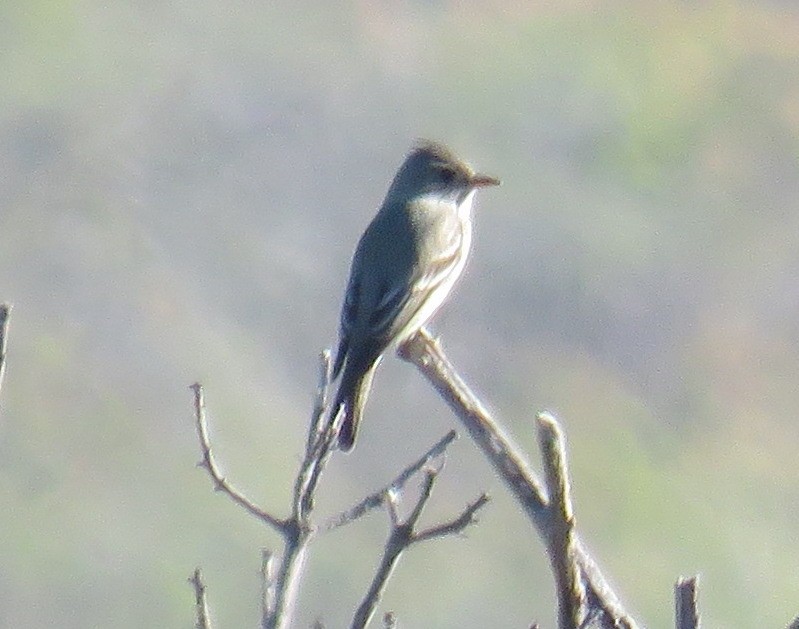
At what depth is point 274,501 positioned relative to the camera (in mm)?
13086

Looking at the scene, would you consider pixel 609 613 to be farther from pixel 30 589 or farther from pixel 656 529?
pixel 656 529

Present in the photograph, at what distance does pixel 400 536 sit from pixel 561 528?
21.4 inches

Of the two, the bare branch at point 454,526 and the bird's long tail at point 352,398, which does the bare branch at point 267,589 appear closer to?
the bare branch at point 454,526

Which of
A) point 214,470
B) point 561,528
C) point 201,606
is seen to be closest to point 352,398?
point 214,470

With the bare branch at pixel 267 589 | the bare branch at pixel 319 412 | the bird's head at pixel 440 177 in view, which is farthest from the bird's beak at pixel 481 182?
the bare branch at pixel 267 589

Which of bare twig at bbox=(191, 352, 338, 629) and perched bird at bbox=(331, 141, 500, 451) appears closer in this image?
bare twig at bbox=(191, 352, 338, 629)

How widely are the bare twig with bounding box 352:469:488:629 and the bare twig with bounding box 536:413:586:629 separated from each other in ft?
1.55

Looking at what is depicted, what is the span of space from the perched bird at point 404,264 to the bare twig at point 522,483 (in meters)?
1.37

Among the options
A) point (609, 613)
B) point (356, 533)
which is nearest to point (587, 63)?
point (356, 533)

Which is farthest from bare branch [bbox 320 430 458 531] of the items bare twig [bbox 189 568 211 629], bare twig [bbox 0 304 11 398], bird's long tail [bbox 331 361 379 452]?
bird's long tail [bbox 331 361 379 452]

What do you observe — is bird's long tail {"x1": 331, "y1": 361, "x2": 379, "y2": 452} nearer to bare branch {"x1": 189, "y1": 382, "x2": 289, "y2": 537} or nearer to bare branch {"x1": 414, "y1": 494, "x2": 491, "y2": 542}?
bare branch {"x1": 189, "y1": 382, "x2": 289, "y2": 537}

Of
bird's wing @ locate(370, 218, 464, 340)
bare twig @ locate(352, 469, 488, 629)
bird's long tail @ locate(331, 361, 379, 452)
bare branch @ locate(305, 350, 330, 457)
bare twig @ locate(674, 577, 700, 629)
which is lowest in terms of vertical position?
bare twig @ locate(674, 577, 700, 629)

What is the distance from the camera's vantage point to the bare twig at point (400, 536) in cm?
325

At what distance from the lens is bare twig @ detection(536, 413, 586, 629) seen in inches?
110
